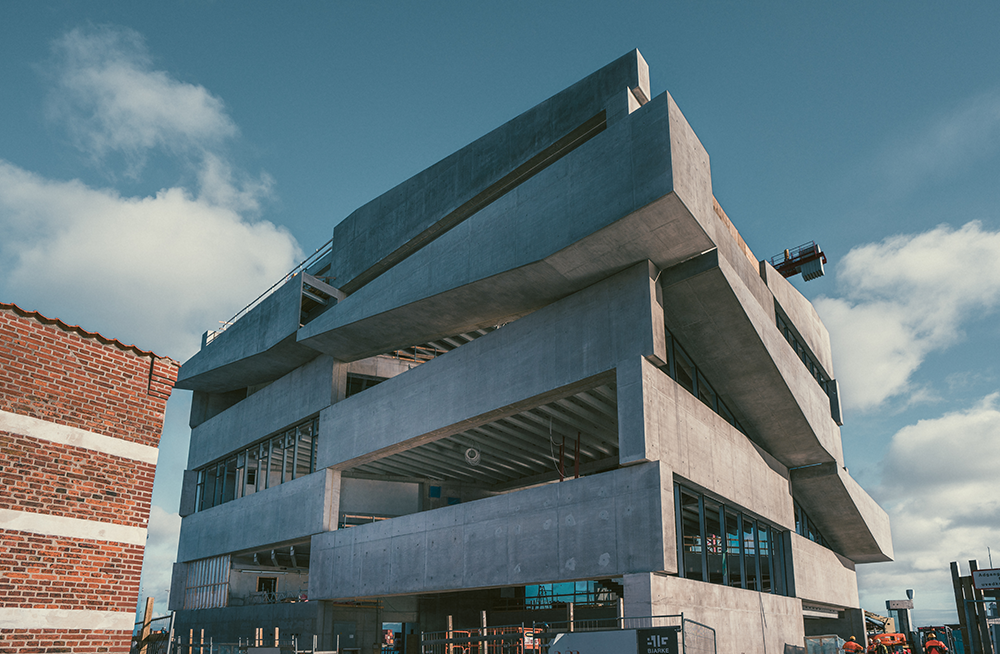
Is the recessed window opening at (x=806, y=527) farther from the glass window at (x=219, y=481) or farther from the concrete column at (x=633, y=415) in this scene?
the glass window at (x=219, y=481)

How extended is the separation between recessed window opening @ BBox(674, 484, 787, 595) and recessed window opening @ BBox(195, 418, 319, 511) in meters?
17.0

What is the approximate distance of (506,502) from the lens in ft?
74.4

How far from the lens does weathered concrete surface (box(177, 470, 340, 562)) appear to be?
30.2m

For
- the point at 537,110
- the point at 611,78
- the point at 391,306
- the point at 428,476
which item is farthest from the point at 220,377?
the point at 611,78

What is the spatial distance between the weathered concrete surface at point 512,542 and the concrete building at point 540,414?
7cm

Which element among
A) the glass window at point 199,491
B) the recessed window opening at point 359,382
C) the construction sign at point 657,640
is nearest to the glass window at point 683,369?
the construction sign at point 657,640

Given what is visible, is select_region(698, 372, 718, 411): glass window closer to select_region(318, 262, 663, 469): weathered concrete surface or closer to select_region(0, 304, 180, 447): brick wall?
select_region(318, 262, 663, 469): weathered concrete surface

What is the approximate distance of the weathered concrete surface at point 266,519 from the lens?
30.2m

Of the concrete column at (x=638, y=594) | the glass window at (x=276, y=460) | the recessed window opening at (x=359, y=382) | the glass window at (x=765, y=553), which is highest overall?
the recessed window opening at (x=359, y=382)

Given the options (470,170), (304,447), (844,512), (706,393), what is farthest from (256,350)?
(844,512)

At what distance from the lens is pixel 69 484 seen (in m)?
12.2

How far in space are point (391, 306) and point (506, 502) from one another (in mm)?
8247

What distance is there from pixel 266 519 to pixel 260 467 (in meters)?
3.98

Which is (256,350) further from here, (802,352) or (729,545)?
(802,352)
